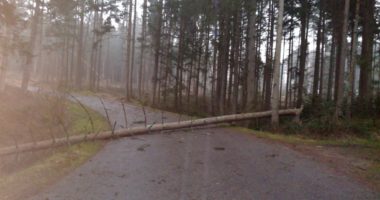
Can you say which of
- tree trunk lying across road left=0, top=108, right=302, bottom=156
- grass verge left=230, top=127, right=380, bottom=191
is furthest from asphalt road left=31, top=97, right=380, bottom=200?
tree trunk lying across road left=0, top=108, right=302, bottom=156

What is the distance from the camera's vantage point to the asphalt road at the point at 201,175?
670cm

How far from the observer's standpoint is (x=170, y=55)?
29641mm

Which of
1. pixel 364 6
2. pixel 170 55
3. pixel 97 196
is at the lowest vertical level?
pixel 97 196

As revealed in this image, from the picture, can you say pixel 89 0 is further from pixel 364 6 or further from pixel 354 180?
pixel 354 180

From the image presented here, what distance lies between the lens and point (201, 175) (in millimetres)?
7848

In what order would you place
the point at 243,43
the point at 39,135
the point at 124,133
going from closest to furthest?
1. the point at 124,133
2. the point at 39,135
3. the point at 243,43

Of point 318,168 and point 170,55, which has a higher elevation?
point 170,55

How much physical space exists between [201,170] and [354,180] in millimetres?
3263

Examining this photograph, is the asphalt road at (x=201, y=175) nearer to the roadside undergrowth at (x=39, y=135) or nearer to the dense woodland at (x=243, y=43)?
the roadside undergrowth at (x=39, y=135)

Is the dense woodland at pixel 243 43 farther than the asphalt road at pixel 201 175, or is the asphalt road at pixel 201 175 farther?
the dense woodland at pixel 243 43

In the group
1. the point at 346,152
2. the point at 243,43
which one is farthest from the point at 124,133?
the point at 243,43

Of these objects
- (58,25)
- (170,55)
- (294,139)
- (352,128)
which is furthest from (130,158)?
(58,25)

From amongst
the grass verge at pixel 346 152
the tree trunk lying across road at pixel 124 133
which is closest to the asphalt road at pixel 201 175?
the grass verge at pixel 346 152

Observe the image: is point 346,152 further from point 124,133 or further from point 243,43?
point 243,43
